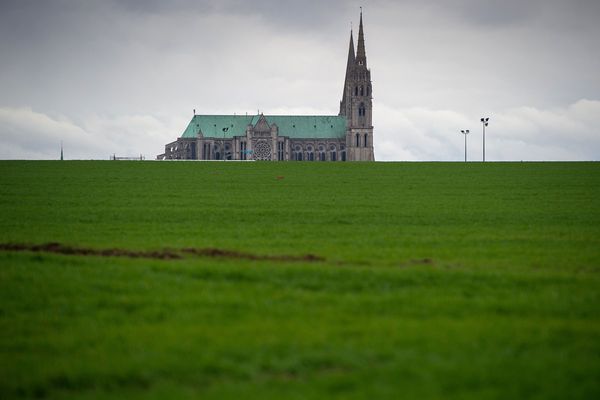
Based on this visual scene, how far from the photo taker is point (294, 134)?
173 metres

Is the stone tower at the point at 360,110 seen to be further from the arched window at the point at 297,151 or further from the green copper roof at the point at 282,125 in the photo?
the arched window at the point at 297,151

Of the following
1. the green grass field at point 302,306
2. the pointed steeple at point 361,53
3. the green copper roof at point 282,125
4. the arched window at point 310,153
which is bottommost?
the green grass field at point 302,306

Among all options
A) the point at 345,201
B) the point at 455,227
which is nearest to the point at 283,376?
the point at 455,227

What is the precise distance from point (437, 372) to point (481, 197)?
29.2m

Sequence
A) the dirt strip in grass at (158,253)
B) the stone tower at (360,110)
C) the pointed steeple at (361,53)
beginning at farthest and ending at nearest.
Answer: the pointed steeple at (361,53), the stone tower at (360,110), the dirt strip in grass at (158,253)

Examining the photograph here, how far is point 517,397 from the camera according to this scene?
7.86 meters

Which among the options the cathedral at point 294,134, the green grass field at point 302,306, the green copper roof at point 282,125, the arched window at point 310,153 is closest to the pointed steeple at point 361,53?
the cathedral at point 294,134

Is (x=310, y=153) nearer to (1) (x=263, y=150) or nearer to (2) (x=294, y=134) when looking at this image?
(2) (x=294, y=134)

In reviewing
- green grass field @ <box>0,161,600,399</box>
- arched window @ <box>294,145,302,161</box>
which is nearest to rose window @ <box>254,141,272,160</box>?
arched window @ <box>294,145,302,161</box>

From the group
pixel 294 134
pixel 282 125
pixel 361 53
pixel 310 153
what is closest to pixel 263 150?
pixel 282 125

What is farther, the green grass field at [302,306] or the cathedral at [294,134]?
the cathedral at [294,134]

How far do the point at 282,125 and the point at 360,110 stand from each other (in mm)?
21891

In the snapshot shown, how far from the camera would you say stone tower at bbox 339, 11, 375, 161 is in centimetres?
16488

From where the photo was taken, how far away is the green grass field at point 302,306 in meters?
8.48
